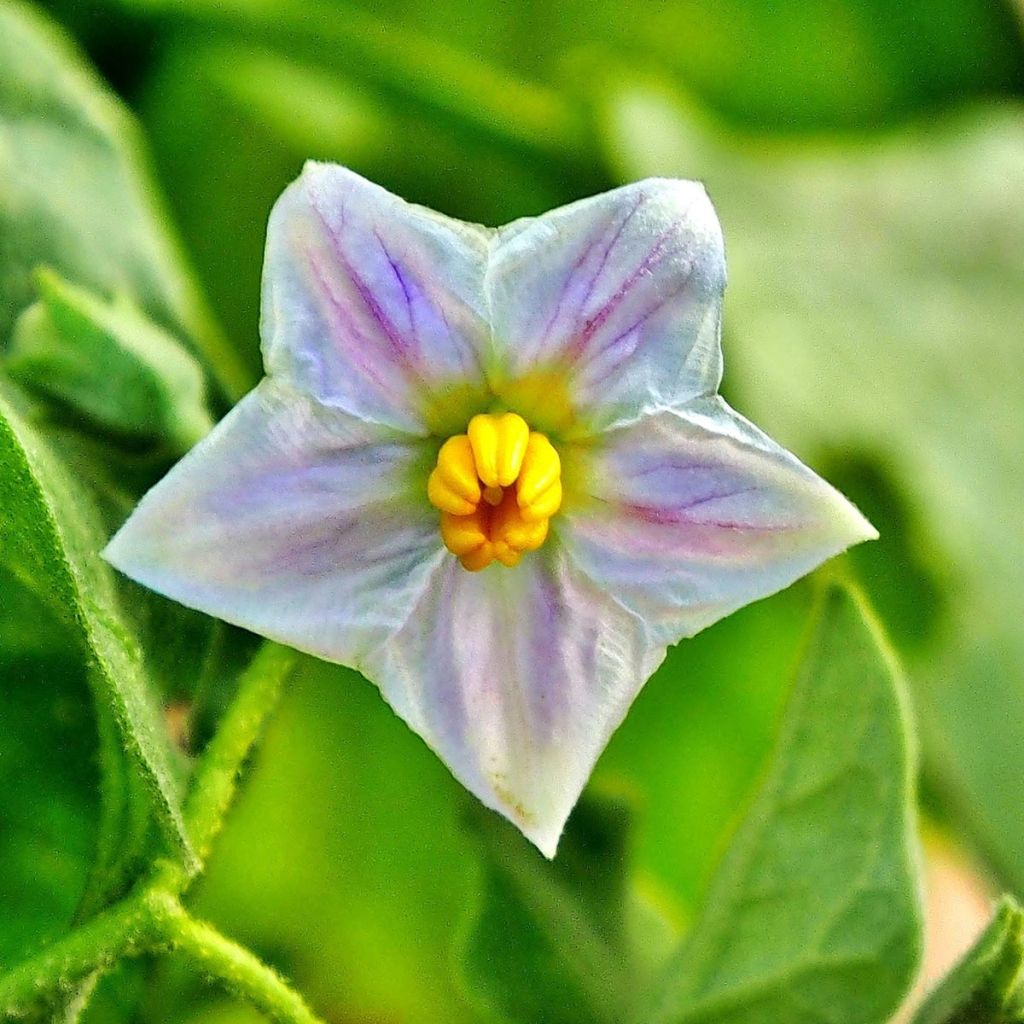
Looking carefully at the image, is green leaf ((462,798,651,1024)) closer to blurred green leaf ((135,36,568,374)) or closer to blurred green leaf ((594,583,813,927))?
blurred green leaf ((594,583,813,927))

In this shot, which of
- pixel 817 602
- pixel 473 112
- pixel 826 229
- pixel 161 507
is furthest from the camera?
pixel 826 229

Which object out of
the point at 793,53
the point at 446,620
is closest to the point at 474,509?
the point at 446,620

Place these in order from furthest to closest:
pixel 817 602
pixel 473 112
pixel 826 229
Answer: pixel 826 229
pixel 473 112
pixel 817 602

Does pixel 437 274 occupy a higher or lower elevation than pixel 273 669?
higher

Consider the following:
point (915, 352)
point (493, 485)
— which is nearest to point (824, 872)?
point (493, 485)

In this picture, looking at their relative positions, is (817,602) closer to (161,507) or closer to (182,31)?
(161,507)

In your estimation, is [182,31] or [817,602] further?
[182,31]
